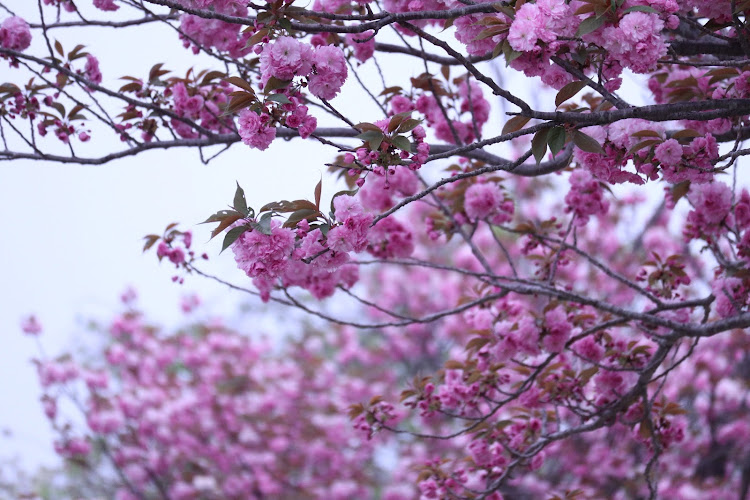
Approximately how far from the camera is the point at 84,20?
96.7 inches

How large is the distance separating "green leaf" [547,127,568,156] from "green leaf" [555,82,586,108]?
2.4 inches

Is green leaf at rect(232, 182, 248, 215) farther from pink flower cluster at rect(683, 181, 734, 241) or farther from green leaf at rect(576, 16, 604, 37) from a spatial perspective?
pink flower cluster at rect(683, 181, 734, 241)

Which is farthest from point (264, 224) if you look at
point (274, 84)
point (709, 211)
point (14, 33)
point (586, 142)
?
point (709, 211)

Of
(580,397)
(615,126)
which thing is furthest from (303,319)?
(615,126)

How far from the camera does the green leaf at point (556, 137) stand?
155cm

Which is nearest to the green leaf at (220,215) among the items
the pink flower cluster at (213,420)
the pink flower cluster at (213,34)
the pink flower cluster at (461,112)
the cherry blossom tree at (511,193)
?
the cherry blossom tree at (511,193)

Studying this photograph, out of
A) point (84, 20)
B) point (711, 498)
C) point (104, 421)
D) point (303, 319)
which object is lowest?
point (711, 498)

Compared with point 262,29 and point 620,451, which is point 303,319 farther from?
point 262,29

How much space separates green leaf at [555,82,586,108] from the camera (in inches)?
59.4

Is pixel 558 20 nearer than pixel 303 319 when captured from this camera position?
Yes

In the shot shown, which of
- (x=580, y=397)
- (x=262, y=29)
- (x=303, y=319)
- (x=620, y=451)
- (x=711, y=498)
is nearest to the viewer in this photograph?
(x=262, y=29)

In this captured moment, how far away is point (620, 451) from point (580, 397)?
2.77 metres

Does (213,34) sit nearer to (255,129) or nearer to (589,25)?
(255,129)

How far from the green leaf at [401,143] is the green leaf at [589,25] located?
418 mm
